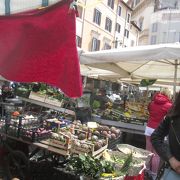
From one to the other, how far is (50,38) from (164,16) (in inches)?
2612

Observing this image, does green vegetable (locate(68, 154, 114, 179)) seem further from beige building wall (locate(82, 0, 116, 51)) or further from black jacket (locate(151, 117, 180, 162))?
beige building wall (locate(82, 0, 116, 51))

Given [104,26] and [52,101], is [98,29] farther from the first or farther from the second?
[52,101]

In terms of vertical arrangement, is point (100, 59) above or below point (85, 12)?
below

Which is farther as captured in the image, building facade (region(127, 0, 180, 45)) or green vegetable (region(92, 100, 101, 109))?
building facade (region(127, 0, 180, 45))

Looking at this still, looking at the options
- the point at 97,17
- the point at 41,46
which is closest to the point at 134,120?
the point at 41,46

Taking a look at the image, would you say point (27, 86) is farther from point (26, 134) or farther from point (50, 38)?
point (50, 38)

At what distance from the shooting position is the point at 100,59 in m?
5.76

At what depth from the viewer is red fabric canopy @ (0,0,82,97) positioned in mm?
1932

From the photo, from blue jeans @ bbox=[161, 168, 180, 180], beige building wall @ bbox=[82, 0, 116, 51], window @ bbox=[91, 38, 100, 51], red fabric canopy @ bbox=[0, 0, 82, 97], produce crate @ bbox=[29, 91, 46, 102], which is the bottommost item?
blue jeans @ bbox=[161, 168, 180, 180]

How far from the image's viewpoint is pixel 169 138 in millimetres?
2289

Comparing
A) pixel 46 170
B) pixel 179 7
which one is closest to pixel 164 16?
pixel 179 7

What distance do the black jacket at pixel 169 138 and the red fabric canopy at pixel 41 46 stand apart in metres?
0.85

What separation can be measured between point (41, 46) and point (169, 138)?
1.07m

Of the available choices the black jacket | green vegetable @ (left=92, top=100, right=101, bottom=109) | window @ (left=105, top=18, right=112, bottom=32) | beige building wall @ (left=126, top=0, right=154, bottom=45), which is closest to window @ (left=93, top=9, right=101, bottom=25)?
window @ (left=105, top=18, right=112, bottom=32)
